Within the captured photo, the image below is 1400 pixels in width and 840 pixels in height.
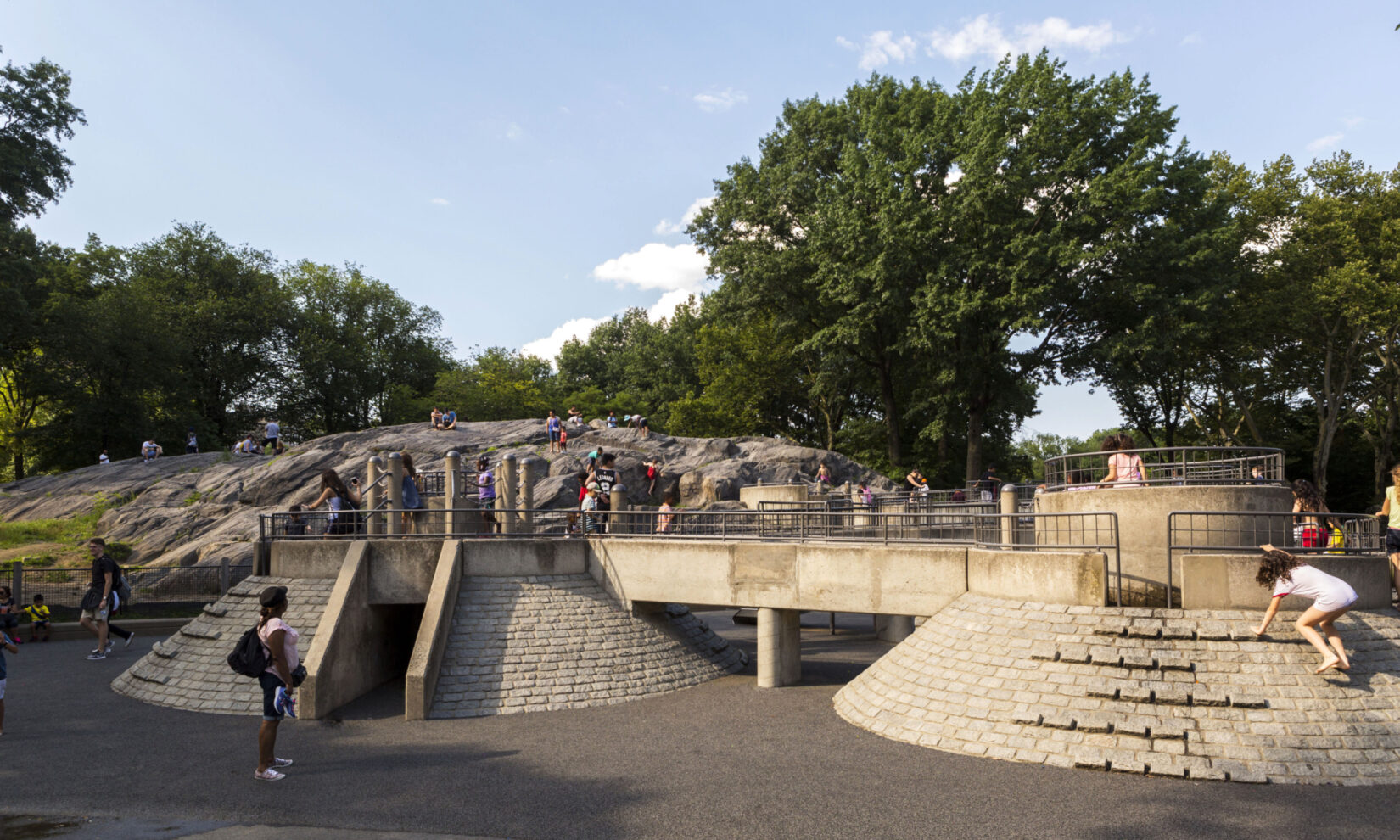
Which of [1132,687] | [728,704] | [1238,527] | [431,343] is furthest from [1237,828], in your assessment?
[431,343]

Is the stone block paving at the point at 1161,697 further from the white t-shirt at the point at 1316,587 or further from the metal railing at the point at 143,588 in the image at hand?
the metal railing at the point at 143,588

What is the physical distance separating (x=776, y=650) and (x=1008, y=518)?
5.55m

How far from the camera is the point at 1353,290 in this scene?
1439 inches

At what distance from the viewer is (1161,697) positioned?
35.5 ft

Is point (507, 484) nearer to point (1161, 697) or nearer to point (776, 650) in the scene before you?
point (776, 650)

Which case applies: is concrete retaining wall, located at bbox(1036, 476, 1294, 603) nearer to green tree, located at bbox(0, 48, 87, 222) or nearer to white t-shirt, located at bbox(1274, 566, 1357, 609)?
white t-shirt, located at bbox(1274, 566, 1357, 609)

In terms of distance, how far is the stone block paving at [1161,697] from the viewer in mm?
10062

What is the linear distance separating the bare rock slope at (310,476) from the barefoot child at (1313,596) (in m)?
23.7

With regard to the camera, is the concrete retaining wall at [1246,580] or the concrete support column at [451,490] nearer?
the concrete retaining wall at [1246,580]

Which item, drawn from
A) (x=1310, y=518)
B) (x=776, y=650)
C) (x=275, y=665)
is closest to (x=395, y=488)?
(x=275, y=665)

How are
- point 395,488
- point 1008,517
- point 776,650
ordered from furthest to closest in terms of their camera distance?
1. point 395,488
2. point 776,650
3. point 1008,517

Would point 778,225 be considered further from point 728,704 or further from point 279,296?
point 279,296

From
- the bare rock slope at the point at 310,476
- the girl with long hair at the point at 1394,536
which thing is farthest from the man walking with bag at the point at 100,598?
the girl with long hair at the point at 1394,536

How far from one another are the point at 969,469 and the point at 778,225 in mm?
16668
